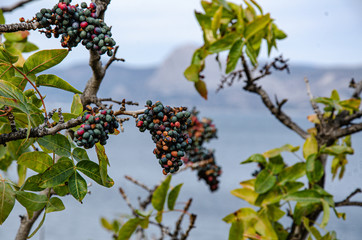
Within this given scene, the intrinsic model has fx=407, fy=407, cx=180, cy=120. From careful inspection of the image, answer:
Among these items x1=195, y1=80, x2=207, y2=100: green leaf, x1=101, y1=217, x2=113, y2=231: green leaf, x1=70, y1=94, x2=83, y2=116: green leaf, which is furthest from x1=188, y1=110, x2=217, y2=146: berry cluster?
x1=70, y1=94, x2=83, y2=116: green leaf

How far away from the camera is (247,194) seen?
56.3 inches

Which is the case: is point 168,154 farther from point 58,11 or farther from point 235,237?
point 235,237

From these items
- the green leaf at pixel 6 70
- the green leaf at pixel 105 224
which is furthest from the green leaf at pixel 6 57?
the green leaf at pixel 105 224

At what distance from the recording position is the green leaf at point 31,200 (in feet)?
2.53

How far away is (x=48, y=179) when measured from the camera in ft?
2.35

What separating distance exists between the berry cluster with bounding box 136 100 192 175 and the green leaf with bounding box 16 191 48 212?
10.9 inches

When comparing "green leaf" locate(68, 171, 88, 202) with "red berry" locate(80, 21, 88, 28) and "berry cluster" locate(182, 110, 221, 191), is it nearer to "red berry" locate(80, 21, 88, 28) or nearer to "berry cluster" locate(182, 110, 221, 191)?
"red berry" locate(80, 21, 88, 28)

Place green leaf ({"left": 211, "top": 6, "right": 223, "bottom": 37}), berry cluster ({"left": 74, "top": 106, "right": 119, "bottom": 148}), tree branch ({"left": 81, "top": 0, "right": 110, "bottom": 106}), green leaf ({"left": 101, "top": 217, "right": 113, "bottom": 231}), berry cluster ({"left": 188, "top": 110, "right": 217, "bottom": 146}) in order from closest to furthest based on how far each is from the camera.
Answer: berry cluster ({"left": 74, "top": 106, "right": 119, "bottom": 148}) < tree branch ({"left": 81, "top": 0, "right": 110, "bottom": 106}) < green leaf ({"left": 211, "top": 6, "right": 223, "bottom": 37}) < berry cluster ({"left": 188, "top": 110, "right": 217, "bottom": 146}) < green leaf ({"left": 101, "top": 217, "right": 113, "bottom": 231})

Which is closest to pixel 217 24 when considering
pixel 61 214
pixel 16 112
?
pixel 16 112

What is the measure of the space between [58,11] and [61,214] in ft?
29.2

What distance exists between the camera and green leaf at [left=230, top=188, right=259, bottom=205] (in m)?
1.42

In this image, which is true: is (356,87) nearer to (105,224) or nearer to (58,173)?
(58,173)

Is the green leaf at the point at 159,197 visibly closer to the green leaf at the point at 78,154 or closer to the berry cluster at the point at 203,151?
the green leaf at the point at 78,154

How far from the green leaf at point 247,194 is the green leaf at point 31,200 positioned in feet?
2.57
